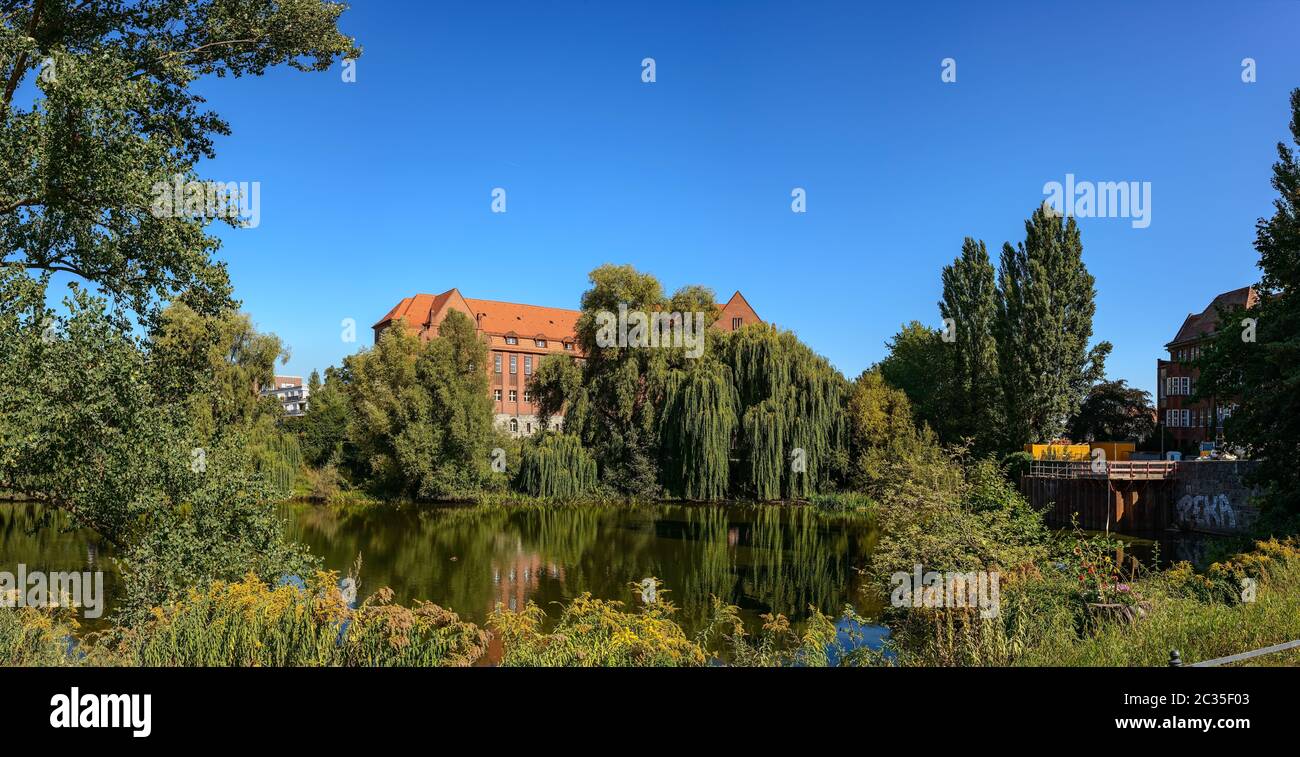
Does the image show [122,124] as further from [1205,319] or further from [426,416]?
[1205,319]

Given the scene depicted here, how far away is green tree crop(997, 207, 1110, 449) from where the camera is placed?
100ft

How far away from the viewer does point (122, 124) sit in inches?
336

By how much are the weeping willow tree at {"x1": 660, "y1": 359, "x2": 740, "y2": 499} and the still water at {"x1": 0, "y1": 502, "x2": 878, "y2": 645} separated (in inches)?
85.1

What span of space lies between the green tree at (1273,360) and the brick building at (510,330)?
41.7 meters

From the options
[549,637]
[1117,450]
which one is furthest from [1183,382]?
[549,637]

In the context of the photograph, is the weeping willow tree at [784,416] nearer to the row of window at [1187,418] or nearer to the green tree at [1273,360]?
the green tree at [1273,360]

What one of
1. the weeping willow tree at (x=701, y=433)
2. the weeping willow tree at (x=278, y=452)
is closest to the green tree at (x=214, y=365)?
the weeping willow tree at (x=278, y=452)

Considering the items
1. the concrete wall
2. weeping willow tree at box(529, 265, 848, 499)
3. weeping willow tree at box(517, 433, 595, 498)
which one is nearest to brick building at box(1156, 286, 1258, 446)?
the concrete wall

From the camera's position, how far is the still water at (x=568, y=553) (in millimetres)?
16828

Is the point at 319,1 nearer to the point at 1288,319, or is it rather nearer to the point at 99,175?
the point at 99,175

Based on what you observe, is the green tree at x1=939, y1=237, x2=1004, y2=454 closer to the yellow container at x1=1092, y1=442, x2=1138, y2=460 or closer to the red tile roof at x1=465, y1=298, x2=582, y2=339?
the yellow container at x1=1092, y1=442, x2=1138, y2=460

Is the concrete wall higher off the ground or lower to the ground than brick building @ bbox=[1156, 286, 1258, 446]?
lower

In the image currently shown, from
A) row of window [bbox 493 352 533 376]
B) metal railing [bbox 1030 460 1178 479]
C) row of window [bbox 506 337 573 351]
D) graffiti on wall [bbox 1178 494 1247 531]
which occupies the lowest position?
graffiti on wall [bbox 1178 494 1247 531]
